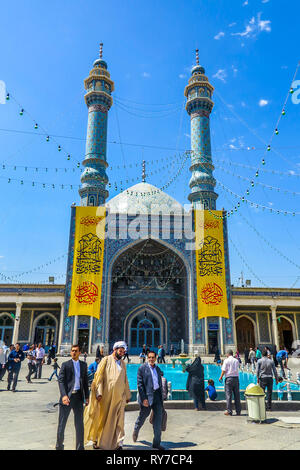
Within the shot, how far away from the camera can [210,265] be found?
72.6 ft

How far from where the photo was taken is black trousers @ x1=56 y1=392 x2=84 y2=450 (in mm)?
3632

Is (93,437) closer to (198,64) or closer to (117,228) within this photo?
(117,228)

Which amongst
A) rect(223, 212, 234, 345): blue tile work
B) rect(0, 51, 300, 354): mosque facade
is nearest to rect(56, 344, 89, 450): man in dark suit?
rect(0, 51, 300, 354): mosque facade

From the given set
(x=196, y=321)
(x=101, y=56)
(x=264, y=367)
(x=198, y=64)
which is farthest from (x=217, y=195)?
(x=264, y=367)

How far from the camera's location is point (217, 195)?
79.5 feet

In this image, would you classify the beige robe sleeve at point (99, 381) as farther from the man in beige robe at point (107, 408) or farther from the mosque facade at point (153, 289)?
the mosque facade at point (153, 289)

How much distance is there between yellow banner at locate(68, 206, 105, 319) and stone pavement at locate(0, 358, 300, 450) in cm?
1391

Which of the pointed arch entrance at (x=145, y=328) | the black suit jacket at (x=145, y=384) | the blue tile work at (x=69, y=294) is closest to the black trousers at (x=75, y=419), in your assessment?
the black suit jacket at (x=145, y=384)

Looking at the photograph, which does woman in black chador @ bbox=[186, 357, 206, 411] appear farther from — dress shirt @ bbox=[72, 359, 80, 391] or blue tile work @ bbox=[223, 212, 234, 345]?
blue tile work @ bbox=[223, 212, 234, 345]

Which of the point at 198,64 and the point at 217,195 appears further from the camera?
the point at 198,64

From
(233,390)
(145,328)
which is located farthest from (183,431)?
(145,328)

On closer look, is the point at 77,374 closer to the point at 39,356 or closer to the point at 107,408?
the point at 107,408

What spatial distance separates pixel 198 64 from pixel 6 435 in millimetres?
27859
